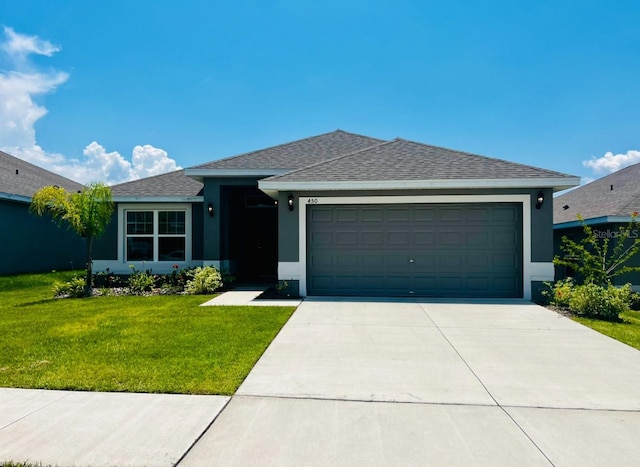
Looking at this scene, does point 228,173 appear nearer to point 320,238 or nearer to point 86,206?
point 320,238

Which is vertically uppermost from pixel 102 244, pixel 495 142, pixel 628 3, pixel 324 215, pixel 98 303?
pixel 628 3

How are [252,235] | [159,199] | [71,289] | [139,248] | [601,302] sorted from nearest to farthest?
[601,302] → [71,289] → [159,199] → [139,248] → [252,235]

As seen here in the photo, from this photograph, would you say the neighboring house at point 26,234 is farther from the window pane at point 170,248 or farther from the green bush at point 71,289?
the window pane at point 170,248

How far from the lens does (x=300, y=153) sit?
13195mm

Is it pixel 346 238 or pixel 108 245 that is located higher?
pixel 346 238

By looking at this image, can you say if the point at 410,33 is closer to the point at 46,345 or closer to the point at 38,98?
the point at 46,345

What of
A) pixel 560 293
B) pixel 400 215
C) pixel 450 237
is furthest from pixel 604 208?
pixel 400 215

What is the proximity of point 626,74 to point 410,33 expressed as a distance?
24.1ft

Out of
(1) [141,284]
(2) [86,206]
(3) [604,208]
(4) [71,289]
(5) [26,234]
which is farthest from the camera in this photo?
(5) [26,234]

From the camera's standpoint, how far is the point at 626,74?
37.6ft

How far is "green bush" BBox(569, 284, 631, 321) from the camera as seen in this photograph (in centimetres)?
755

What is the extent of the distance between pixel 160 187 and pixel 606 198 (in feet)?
54.4

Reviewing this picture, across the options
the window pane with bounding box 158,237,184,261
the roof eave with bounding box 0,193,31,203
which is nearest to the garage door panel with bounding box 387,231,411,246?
the window pane with bounding box 158,237,184,261

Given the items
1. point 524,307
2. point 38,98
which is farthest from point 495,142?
point 38,98
